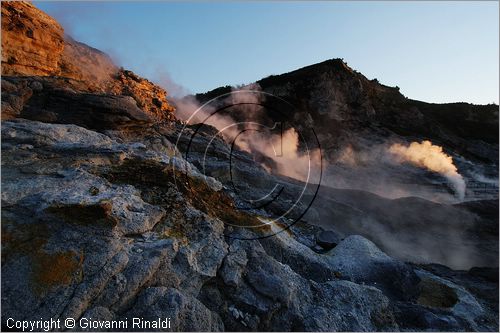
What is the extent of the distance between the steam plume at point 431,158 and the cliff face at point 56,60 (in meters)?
23.4

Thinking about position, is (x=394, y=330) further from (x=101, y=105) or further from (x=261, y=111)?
(x=261, y=111)

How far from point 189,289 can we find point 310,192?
15.5 m

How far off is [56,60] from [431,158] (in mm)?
32867

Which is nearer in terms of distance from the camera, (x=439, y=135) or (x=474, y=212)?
(x=474, y=212)

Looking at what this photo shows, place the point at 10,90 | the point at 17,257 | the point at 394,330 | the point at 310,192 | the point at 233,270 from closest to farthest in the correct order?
1. the point at 17,257
2. the point at 233,270
3. the point at 394,330
4. the point at 10,90
5. the point at 310,192

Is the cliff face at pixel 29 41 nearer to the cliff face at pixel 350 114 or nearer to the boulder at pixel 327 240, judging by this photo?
the boulder at pixel 327 240

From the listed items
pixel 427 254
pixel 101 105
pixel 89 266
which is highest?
pixel 101 105

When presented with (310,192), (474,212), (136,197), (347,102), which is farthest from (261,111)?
(136,197)

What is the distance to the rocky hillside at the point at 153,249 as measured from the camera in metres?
8.65

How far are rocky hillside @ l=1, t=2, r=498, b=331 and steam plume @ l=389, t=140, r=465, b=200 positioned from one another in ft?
58.1

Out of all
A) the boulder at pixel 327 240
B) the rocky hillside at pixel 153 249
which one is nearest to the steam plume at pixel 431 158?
the rocky hillside at pixel 153 249

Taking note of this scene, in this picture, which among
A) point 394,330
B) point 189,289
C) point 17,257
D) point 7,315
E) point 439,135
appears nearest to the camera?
point 7,315

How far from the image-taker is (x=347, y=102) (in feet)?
128

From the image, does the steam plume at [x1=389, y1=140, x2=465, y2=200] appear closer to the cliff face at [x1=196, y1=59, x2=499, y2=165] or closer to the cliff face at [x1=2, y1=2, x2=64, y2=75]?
the cliff face at [x1=196, y1=59, x2=499, y2=165]
